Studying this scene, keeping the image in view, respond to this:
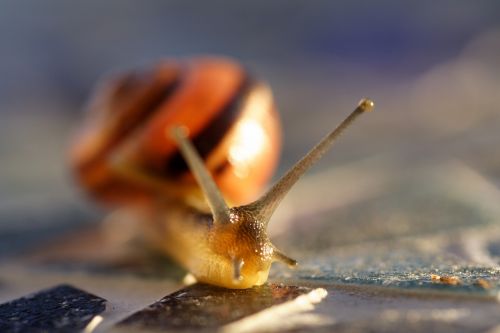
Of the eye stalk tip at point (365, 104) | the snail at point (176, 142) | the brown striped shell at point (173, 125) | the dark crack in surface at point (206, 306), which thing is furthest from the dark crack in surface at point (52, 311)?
the eye stalk tip at point (365, 104)

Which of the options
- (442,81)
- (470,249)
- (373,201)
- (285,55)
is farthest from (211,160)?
(285,55)

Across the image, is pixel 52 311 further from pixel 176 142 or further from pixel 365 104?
pixel 176 142

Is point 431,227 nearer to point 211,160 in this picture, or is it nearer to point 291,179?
point 291,179

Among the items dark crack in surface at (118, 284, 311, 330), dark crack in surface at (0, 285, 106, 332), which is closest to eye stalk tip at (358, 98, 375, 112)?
dark crack in surface at (118, 284, 311, 330)

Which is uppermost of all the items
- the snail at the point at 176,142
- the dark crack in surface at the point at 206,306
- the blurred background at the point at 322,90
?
the blurred background at the point at 322,90

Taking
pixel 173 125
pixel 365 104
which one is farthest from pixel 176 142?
pixel 365 104

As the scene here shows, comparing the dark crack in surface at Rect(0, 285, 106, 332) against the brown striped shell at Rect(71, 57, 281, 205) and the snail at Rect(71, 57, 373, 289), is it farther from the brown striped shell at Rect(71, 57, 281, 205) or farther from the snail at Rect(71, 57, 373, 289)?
the brown striped shell at Rect(71, 57, 281, 205)

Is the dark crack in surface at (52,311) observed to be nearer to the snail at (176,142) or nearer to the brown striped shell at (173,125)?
the snail at (176,142)

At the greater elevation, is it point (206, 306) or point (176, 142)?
point (176, 142)
